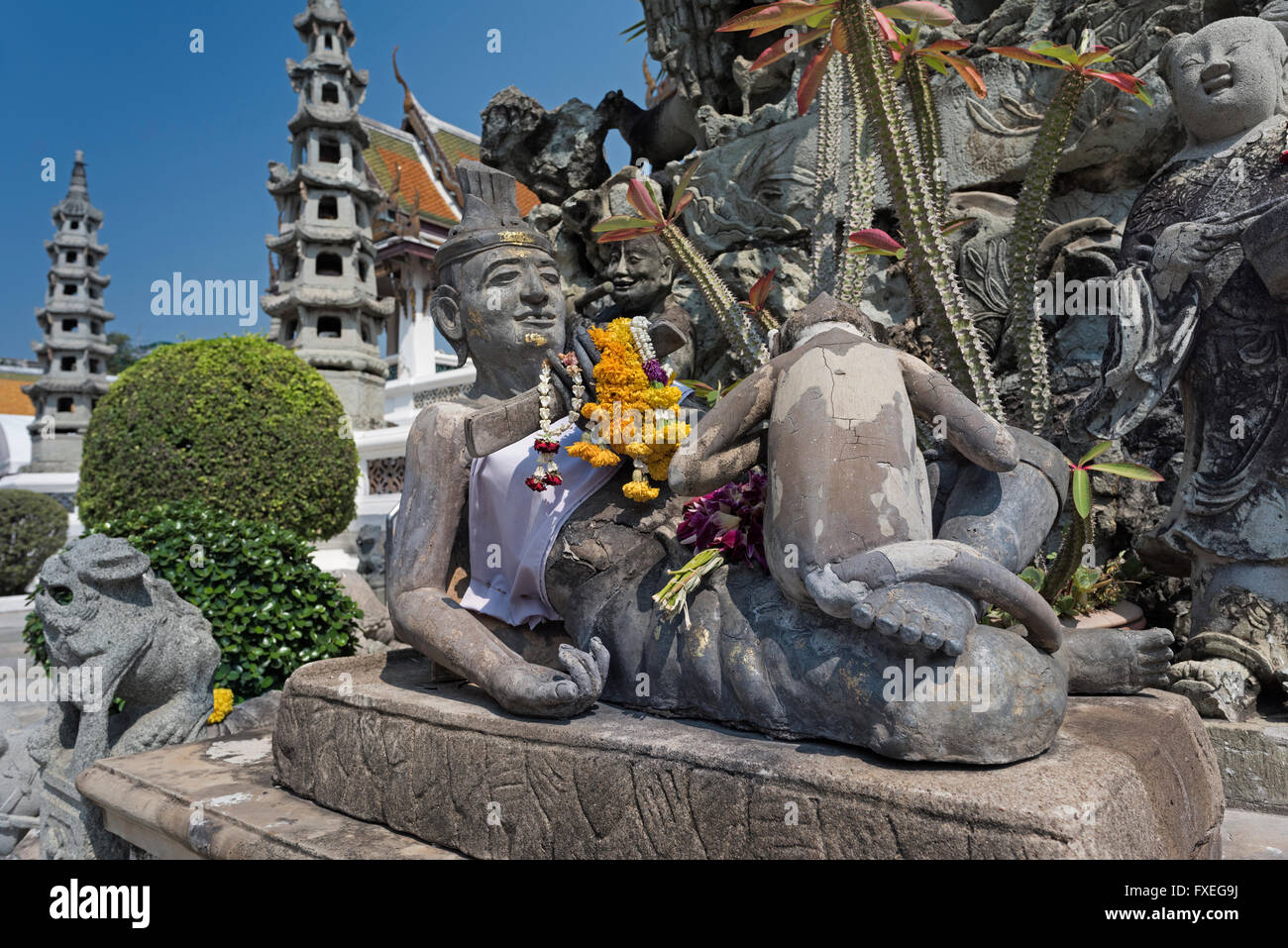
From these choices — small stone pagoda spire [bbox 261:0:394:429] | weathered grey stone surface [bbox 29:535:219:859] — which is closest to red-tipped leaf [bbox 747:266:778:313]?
weathered grey stone surface [bbox 29:535:219:859]

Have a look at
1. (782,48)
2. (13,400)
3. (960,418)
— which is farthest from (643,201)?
(13,400)

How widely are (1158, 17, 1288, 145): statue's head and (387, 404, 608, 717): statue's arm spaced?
3300 mm

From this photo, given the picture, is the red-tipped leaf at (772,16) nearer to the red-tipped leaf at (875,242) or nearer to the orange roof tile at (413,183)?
the red-tipped leaf at (875,242)

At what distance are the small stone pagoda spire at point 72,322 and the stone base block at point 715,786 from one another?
2163cm

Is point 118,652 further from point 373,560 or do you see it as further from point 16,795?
point 373,560

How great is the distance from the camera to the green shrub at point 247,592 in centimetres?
460

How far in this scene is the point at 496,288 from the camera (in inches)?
108

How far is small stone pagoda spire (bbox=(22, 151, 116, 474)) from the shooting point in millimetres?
20344

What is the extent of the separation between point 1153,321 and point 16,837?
5353 millimetres

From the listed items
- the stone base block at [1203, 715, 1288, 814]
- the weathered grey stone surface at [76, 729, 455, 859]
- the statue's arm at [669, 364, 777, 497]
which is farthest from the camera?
the stone base block at [1203, 715, 1288, 814]

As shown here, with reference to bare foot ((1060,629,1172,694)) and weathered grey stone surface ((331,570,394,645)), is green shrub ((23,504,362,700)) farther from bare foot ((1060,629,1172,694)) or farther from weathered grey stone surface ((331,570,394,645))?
bare foot ((1060,629,1172,694))

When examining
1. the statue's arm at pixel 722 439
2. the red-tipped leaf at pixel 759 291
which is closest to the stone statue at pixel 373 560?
the red-tipped leaf at pixel 759 291

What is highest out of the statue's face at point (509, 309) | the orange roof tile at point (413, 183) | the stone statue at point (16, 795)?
the orange roof tile at point (413, 183)
